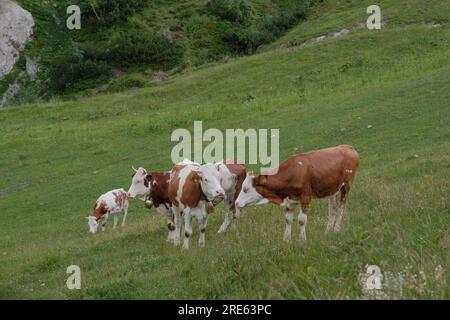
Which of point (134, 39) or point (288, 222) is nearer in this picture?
point (288, 222)

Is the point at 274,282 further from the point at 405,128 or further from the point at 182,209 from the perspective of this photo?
the point at 405,128

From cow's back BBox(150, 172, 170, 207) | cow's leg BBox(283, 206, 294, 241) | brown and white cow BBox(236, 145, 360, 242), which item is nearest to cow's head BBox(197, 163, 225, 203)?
brown and white cow BBox(236, 145, 360, 242)

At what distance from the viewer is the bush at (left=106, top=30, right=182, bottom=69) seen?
55.6 meters

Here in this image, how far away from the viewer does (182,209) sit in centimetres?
1295

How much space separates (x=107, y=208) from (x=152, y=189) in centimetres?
577

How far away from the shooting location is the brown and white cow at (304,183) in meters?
11.0

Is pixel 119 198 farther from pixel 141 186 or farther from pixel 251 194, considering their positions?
pixel 251 194

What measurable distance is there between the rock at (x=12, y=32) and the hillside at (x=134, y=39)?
81cm

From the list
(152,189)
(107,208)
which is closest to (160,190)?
(152,189)

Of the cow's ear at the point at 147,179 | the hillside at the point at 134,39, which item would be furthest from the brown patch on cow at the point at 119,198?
the hillside at the point at 134,39

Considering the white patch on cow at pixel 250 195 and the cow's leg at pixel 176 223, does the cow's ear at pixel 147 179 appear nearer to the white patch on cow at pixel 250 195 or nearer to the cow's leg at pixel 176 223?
the cow's leg at pixel 176 223

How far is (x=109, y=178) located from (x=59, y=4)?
46.5 meters

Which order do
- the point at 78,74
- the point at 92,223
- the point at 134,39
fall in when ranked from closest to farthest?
the point at 92,223
the point at 78,74
the point at 134,39

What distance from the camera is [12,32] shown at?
198 ft
